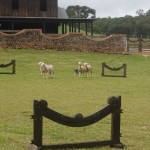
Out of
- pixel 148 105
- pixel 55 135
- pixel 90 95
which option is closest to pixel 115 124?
pixel 55 135

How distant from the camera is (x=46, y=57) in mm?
39438

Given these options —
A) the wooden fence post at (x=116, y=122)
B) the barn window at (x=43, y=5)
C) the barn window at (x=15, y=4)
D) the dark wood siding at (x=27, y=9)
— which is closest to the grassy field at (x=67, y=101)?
the wooden fence post at (x=116, y=122)

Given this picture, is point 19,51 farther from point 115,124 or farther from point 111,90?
point 115,124

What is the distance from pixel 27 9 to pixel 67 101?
3619cm

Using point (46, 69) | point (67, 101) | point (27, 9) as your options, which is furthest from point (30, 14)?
point (67, 101)

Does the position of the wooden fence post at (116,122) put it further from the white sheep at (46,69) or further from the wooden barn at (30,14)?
the wooden barn at (30,14)

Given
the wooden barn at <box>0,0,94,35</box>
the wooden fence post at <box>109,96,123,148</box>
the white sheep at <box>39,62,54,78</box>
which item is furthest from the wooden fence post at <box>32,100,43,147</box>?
the wooden barn at <box>0,0,94,35</box>

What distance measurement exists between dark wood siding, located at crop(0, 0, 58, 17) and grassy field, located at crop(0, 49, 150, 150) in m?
13.5

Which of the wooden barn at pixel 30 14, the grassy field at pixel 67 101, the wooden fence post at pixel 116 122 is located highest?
the wooden barn at pixel 30 14

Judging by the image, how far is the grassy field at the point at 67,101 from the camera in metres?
9.77

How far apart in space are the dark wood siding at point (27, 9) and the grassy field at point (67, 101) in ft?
44.2

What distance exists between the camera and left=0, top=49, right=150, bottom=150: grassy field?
9.77m

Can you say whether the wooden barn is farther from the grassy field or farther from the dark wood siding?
the grassy field

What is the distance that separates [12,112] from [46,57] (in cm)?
2630
